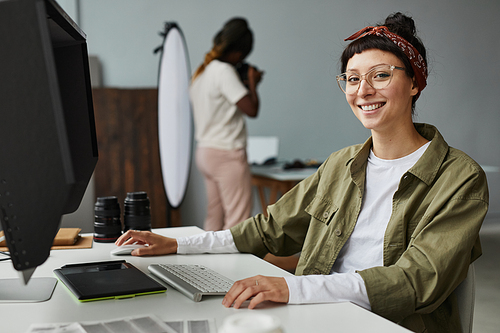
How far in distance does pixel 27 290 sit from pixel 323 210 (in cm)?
80

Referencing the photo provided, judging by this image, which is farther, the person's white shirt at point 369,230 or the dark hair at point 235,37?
the dark hair at point 235,37

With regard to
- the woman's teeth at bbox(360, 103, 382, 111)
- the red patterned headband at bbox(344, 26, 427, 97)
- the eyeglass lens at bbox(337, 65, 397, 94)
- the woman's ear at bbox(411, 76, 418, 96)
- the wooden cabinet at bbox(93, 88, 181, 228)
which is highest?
the red patterned headband at bbox(344, 26, 427, 97)

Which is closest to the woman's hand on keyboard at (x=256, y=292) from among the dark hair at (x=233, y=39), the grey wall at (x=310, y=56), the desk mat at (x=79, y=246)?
the desk mat at (x=79, y=246)

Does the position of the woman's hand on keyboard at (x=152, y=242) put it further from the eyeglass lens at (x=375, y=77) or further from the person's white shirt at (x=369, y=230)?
the eyeglass lens at (x=375, y=77)

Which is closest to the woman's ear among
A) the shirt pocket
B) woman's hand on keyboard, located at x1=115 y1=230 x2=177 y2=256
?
the shirt pocket

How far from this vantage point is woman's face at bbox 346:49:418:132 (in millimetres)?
1300

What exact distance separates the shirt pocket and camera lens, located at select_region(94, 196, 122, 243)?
2.10 ft

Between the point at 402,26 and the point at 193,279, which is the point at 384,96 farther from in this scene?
the point at 193,279

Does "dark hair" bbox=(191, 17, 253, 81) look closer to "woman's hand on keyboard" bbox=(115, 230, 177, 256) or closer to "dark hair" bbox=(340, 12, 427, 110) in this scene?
"dark hair" bbox=(340, 12, 427, 110)

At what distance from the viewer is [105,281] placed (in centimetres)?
105

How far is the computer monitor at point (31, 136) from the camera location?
65 centimetres

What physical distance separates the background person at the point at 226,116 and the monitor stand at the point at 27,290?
215 centimetres

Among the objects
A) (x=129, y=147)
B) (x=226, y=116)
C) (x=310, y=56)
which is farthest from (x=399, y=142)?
(x=310, y=56)

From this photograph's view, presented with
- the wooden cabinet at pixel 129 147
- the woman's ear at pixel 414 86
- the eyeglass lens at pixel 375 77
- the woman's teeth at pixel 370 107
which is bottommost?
the wooden cabinet at pixel 129 147
